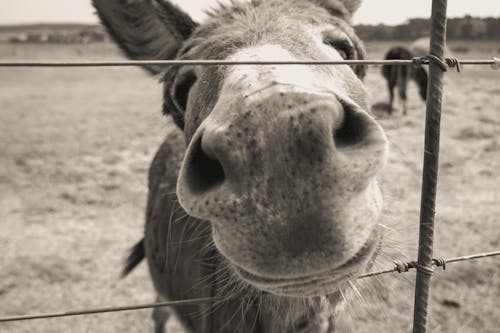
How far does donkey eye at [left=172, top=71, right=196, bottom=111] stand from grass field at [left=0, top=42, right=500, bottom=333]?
0.66 metres

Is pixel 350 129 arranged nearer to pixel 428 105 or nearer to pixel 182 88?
pixel 428 105

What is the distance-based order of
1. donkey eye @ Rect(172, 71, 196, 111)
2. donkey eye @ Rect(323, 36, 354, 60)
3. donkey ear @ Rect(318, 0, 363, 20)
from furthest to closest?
1. donkey ear @ Rect(318, 0, 363, 20)
2. donkey eye @ Rect(172, 71, 196, 111)
3. donkey eye @ Rect(323, 36, 354, 60)

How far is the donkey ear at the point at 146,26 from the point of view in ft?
7.97

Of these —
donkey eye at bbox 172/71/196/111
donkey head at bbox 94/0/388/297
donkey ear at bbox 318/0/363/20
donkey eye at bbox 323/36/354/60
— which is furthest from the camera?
donkey ear at bbox 318/0/363/20

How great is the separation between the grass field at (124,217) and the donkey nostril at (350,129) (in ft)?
1.78

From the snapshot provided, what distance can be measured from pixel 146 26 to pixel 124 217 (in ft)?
12.8

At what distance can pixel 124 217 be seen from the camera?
5.93m

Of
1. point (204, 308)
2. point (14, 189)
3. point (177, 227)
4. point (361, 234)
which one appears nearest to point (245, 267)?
point (361, 234)

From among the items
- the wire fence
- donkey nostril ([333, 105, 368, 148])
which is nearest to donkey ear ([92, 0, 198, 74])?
the wire fence

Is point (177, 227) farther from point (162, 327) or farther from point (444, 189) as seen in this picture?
point (444, 189)

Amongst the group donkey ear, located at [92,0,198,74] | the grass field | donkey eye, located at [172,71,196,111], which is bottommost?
the grass field

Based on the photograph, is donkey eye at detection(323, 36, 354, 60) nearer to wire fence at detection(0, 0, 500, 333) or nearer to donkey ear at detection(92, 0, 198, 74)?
wire fence at detection(0, 0, 500, 333)

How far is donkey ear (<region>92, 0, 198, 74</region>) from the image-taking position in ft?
7.97

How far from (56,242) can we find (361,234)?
16.5 ft
